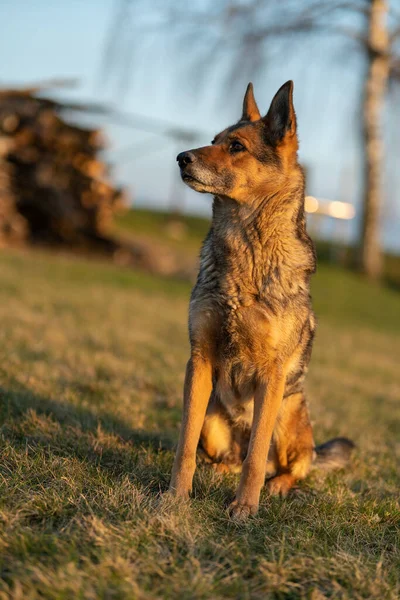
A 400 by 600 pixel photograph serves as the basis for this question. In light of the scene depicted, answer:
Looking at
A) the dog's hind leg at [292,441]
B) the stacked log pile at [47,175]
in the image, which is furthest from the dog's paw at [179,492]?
the stacked log pile at [47,175]

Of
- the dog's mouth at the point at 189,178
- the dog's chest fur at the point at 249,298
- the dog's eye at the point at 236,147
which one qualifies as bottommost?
the dog's chest fur at the point at 249,298

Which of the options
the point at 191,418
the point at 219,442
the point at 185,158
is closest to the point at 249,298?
the point at 191,418

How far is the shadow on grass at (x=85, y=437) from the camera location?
348cm

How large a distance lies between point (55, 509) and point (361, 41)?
18.1 m

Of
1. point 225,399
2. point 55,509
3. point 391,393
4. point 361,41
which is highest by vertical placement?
point 361,41

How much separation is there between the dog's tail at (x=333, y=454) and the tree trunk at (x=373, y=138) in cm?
1579

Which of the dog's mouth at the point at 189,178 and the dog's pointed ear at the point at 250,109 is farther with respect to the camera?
the dog's pointed ear at the point at 250,109

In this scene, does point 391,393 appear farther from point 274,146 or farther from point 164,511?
point 164,511

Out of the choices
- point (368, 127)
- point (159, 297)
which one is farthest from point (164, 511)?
point (368, 127)

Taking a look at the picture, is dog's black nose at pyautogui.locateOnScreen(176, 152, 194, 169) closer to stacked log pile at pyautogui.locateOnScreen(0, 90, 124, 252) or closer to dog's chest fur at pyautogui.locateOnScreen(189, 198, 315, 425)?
dog's chest fur at pyautogui.locateOnScreen(189, 198, 315, 425)

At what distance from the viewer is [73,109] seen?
594 inches

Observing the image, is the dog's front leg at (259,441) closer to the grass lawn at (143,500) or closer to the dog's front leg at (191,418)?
the grass lawn at (143,500)

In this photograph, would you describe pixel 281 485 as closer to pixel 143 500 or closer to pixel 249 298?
pixel 143 500

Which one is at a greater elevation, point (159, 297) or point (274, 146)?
point (274, 146)
